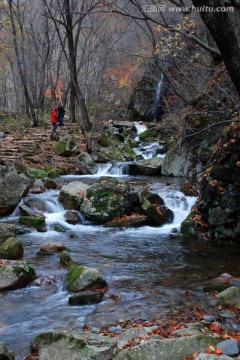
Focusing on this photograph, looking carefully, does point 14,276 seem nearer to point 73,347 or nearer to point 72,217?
point 73,347

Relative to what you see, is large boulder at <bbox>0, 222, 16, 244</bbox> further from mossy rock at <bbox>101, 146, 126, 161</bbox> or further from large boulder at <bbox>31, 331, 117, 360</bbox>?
mossy rock at <bbox>101, 146, 126, 161</bbox>

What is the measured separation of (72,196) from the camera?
1133cm

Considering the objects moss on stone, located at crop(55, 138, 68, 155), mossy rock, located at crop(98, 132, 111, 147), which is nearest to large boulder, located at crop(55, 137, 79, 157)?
moss on stone, located at crop(55, 138, 68, 155)

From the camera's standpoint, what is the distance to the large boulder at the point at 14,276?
5.98m

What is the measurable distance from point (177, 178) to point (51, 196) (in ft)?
20.5

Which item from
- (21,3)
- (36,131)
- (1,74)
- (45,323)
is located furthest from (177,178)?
(1,74)

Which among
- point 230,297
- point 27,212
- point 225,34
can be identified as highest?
point 225,34

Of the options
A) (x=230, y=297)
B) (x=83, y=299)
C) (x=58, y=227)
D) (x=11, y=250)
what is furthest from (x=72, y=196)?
(x=230, y=297)

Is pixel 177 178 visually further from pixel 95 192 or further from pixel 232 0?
pixel 232 0

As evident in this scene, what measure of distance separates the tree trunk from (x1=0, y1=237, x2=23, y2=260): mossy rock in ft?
17.8

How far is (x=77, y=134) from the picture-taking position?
21984 mm

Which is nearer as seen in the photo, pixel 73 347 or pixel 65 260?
pixel 73 347

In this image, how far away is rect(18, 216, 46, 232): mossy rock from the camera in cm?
988

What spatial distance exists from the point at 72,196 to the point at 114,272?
15.7 ft
